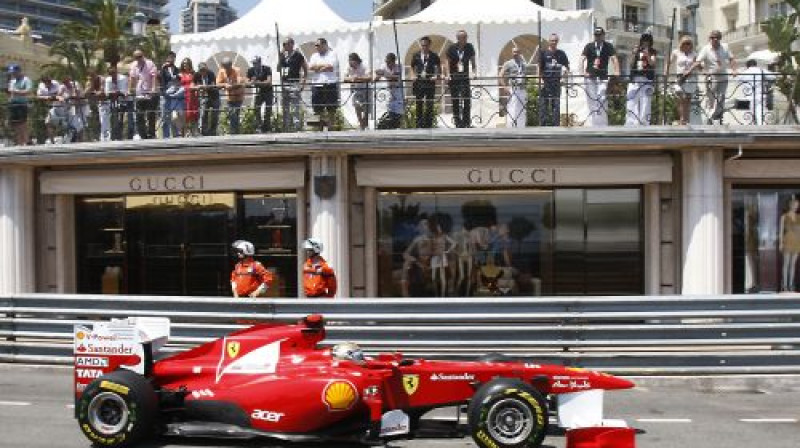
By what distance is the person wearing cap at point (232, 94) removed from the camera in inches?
681

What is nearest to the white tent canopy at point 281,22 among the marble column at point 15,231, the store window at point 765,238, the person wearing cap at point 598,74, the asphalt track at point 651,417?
the marble column at point 15,231

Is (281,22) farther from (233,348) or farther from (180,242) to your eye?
(233,348)

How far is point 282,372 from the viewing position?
8695 mm

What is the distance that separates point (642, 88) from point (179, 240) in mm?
9637

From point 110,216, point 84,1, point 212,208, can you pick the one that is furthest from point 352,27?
point 84,1

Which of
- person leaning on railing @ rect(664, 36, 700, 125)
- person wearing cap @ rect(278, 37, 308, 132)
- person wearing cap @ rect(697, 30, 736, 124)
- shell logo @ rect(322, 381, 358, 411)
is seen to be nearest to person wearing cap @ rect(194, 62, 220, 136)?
person wearing cap @ rect(278, 37, 308, 132)

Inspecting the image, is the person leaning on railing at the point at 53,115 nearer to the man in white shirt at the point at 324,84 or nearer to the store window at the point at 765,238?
the man in white shirt at the point at 324,84

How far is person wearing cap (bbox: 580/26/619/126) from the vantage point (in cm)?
1658

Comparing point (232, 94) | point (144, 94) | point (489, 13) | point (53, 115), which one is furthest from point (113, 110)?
point (489, 13)

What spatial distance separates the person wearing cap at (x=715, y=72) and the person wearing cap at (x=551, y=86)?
2.34m

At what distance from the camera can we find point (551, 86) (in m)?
16.5

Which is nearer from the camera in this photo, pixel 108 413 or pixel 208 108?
pixel 108 413

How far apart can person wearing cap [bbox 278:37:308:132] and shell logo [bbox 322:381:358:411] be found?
369 inches

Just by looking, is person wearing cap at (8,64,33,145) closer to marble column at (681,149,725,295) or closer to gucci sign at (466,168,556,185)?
gucci sign at (466,168,556,185)
